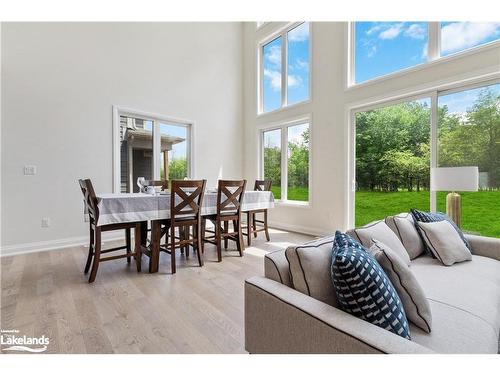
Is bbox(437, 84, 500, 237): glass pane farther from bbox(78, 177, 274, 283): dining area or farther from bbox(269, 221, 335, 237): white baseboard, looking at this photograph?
bbox(78, 177, 274, 283): dining area

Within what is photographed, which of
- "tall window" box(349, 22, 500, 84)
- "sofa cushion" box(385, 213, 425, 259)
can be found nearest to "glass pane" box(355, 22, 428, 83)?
"tall window" box(349, 22, 500, 84)

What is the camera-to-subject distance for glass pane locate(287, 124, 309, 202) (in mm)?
4910

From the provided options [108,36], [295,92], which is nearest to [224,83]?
[295,92]

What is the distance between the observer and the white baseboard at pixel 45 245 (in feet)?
11.0

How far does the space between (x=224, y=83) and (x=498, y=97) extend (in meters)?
4.51

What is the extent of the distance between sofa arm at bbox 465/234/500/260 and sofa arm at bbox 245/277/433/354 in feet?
6.15

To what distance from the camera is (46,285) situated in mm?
2393

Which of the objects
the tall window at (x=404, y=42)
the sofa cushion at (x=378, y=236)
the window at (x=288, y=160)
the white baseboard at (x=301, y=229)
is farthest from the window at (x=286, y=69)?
the sofa cushion at (x=378, y=236)

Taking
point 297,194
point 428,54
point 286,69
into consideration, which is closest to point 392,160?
point 428,54

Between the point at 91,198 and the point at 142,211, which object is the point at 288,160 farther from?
the point at 91,198

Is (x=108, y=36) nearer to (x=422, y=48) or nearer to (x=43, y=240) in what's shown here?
(x=43, y=240)

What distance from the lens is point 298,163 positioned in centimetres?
508

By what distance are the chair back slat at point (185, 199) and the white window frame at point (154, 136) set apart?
1960 millimetres

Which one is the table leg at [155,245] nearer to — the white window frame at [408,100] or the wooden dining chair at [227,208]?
the wooden dining chair at [227,208]
